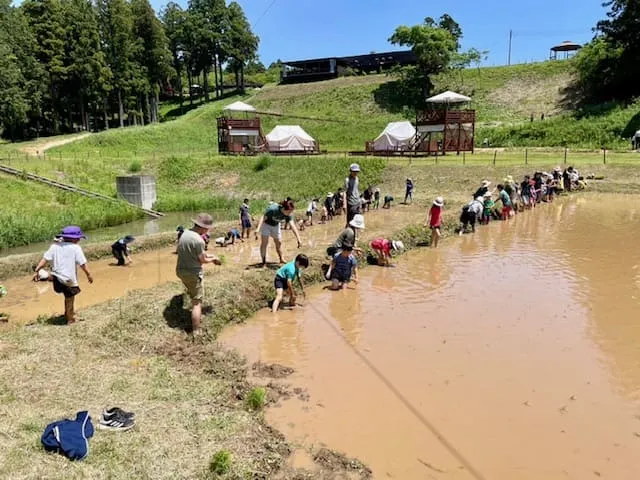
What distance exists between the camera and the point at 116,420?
15.6 feet

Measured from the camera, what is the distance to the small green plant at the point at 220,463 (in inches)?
165

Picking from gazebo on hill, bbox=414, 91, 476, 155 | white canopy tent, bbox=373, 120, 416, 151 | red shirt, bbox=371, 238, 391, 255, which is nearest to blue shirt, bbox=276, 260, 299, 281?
red shirt, bbox=371, 238, 391, 255

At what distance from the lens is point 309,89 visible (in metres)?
60.9

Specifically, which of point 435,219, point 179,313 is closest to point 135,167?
point 435,219

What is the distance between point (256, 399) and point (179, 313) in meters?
2.94

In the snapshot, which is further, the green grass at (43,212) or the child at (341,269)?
the green grass at (43,212)

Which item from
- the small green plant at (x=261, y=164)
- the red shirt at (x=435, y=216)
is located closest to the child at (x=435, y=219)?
the red shirt at (x=435, y=216)

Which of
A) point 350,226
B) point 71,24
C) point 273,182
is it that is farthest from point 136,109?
point 350,226

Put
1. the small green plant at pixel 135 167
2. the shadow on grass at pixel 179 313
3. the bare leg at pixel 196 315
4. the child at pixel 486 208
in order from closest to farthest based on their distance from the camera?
1. the bare leg at pixel 196 315
2. the shadow on grass at pixel 179 313
3. the child at pixel 486 208
4. the small green plant at pixel 135 167

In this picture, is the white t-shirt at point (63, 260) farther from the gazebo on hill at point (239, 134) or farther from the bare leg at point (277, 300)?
the gazebo on hill at point (239, 134)

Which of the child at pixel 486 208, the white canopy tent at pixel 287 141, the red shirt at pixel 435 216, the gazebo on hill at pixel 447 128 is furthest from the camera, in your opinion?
the white canopy tent at pixel 287 141

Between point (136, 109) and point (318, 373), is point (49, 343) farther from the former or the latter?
point (136, 109)

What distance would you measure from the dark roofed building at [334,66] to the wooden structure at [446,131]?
116 ft

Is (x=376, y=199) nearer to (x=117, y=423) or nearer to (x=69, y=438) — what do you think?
(x=117, y=423)
